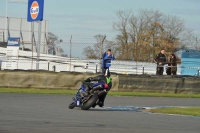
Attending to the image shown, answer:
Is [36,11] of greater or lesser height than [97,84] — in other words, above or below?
above

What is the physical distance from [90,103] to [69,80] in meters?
11.3

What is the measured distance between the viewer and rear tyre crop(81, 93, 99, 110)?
14.7 m

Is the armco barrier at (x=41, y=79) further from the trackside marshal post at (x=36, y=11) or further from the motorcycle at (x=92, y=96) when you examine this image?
the motorcycle at (x=92, y=96)

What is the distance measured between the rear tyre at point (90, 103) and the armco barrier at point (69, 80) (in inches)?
430

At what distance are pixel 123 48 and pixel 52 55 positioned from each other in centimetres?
2164

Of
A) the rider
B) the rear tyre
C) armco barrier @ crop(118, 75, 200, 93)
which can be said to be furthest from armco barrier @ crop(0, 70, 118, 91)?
the rear tyre

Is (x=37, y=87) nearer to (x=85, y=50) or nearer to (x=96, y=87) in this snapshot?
(x=85, y=50)

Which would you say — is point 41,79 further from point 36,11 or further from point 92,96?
point 92,96

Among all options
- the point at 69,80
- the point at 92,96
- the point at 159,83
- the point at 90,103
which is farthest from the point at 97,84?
the point at 159,83

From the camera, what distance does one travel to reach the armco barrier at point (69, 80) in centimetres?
2567

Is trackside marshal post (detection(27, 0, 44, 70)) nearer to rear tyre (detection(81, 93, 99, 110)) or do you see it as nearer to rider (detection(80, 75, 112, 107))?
rider (detection(80, 75, 112, 107))

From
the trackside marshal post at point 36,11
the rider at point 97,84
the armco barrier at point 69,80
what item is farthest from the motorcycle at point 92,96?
the trackside marshal post at point 36,11

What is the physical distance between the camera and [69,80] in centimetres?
2597

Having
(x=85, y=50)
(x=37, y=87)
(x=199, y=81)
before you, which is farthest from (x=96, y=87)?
(x=85, y=50)
